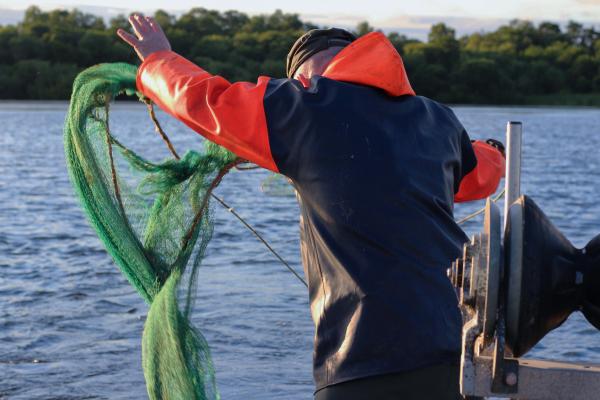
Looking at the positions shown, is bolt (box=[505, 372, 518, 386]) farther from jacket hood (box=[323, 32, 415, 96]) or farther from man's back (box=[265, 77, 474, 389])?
jacket hood (box=[323, 32, 415, 96])

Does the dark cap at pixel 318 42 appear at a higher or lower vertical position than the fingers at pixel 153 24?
lower

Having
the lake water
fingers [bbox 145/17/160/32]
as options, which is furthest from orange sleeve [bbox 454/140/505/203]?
the lake water

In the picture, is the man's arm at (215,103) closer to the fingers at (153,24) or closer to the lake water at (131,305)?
the fingers at (153,24)

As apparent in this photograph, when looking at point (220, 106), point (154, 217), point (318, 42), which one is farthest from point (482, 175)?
point (154, 217)

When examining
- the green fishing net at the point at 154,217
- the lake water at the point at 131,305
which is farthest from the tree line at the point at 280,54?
the green fishing net at the point at 154,217

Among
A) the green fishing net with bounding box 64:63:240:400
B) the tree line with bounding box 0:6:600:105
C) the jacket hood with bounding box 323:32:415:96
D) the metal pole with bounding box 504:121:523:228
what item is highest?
the jacket hood with bounding box 323:32:415:96

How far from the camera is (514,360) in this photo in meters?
2.52

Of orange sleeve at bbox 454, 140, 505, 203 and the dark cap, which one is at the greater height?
the dark cap

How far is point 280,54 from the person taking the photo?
6359 centimetres

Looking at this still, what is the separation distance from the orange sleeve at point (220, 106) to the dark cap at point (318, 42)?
326 millimetres

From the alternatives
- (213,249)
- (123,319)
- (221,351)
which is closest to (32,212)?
(213,249)

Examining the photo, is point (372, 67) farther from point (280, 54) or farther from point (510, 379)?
point (280, 54)

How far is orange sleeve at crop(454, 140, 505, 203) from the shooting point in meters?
3.97

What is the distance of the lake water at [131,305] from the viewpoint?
782 centimetres
